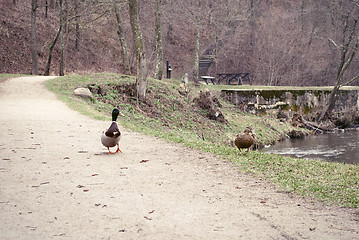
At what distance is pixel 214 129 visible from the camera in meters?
19.2

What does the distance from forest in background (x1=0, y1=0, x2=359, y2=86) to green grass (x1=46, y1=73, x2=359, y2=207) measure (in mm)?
11985

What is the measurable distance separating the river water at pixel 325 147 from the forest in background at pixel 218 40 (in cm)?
1456

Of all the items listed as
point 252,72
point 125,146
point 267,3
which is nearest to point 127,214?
point 125,146

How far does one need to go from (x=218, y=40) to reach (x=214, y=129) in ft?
82.4

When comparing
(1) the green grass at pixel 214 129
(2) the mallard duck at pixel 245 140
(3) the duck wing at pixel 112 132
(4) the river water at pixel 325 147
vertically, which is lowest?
(4) the river water at pixel 325 147

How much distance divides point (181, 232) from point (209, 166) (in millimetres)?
3475

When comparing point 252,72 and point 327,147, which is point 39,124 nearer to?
point 327,147

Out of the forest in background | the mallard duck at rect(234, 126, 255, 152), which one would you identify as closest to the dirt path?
the mallard duck at rect(234, 126, 255, 152)

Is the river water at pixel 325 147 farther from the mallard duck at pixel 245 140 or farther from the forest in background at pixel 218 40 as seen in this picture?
the forest in background at pixel 218 40

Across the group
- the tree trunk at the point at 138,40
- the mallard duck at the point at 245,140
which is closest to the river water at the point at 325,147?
the mallard duck at the point at 245,140

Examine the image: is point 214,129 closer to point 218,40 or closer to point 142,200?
point 142,200

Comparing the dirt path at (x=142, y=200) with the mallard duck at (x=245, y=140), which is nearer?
the dirt path at (x=142, y=200)

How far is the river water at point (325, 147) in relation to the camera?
1519 cm

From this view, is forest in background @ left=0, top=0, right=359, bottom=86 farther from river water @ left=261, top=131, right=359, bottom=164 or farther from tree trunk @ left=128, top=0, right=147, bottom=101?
tree trunk @ left=128, top=0, right=147, bottom=101
